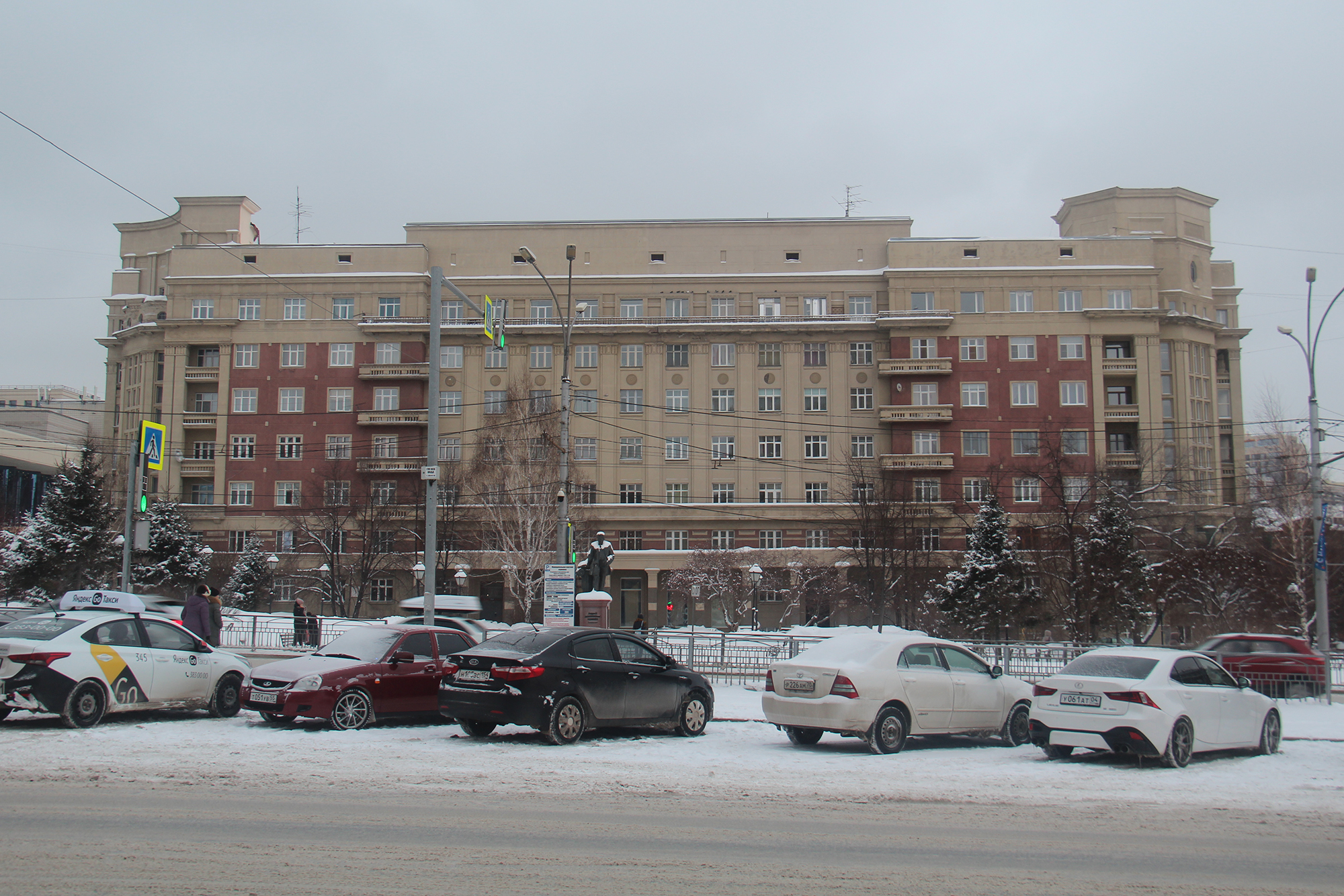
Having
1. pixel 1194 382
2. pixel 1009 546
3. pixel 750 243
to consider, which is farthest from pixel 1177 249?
pixel 1009 546

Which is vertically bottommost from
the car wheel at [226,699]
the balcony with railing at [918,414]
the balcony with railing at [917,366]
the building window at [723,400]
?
the car wheel at [226,699]

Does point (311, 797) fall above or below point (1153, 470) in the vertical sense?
below

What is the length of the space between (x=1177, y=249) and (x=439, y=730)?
69384mm

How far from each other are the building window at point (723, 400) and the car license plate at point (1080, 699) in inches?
2257

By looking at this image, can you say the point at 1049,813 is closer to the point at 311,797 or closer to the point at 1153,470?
the point at 311,797

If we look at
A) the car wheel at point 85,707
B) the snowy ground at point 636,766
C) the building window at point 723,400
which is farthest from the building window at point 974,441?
the car wheel at point 85,707

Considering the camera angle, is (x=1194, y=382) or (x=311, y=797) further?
(x=1194, y=382)

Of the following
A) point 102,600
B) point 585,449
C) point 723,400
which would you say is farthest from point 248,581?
point 102,600

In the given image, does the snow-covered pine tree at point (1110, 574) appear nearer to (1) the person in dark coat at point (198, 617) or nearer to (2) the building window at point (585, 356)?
(2) the building window at point (585, 356)

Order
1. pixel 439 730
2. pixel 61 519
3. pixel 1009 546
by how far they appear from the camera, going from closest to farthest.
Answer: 1. pixel 439 730
2. pixel 1009 546
3. pixel 61 519

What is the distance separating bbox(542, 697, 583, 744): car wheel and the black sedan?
1cm

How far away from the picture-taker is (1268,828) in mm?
9422

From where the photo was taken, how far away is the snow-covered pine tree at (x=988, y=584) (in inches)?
1869

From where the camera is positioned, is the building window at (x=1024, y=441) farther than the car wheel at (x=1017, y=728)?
Yes
